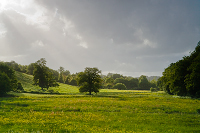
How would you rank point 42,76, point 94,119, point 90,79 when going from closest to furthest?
point 94,119
point 90,79
point 42,76

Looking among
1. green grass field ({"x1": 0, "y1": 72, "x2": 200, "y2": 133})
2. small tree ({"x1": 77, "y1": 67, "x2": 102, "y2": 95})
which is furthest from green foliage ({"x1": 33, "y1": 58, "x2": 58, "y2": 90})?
green grass field ({"x1": 0, "y1": 72, "x2": 200, "y2": 133})

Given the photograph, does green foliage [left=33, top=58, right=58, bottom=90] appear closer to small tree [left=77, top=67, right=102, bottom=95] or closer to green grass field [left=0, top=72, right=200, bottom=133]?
small tree [left=77, top=67, right=102, bottom=95]

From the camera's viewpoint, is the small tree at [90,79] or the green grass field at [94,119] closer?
the green grass field at [94,119]

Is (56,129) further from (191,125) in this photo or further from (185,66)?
(185,66)

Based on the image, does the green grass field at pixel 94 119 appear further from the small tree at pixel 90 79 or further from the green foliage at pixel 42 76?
the green foliage at pixel 42 76

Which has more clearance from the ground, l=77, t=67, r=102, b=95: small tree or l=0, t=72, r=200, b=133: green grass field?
l=77, t=67, r=102, b=95: small tree

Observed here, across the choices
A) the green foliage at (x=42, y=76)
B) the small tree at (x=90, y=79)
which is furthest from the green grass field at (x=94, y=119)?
the green foliage at (x=42, y=76)

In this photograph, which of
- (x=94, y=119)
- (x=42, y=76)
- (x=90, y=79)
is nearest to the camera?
(x=94, y=119)

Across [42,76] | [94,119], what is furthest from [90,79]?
[94,119]

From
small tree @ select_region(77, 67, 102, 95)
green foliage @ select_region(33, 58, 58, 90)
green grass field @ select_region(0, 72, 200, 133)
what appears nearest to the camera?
green grass field @ select_region(0, 72, 200, 133)

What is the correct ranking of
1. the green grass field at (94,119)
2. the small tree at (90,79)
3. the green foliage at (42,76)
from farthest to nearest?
the green foliage at (42,76) < the small tree at (90,79) < the green grass field at (94,119)

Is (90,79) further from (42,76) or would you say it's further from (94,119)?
(94,119)

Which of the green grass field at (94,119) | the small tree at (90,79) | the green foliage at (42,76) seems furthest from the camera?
the green foliage at (42,76)

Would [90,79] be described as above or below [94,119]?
above
